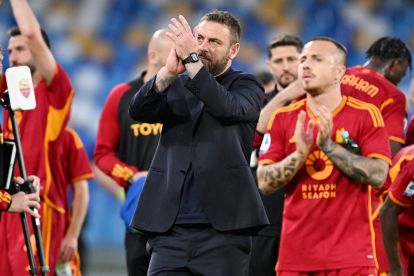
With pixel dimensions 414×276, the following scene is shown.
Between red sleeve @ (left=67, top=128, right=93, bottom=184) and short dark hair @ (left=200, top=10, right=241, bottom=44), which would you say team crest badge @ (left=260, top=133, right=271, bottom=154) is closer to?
short dark hair @ (left=200, top=10, right=241, bottom=44)

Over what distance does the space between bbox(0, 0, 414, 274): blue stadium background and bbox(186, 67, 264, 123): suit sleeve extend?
389 inches

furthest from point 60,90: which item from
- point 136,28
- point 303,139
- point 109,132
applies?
point 136,28

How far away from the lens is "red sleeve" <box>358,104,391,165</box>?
6.95m

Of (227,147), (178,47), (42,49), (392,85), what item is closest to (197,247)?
(227,147)

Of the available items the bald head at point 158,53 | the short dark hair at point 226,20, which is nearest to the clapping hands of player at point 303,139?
the short dark hair at point 226,20

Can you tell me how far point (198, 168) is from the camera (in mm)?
5891

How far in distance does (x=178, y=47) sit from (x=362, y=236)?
6.32 feet

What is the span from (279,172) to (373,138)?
64 cm

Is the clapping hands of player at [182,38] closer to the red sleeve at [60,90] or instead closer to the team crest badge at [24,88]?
the team crest badge at [24,88]

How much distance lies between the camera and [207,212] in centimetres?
583

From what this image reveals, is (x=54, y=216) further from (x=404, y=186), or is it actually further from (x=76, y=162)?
(x=404, y=186)

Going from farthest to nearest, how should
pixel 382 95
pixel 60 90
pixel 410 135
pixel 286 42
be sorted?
pixel 286 42, pixel 410 135, pixel 382 95, pixel 60 90

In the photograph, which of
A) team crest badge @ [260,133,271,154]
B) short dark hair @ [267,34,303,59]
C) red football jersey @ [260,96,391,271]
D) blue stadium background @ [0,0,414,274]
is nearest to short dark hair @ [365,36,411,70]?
short dark hair @ [267,34,303,59]

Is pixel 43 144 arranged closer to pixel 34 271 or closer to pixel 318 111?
pixel 34 271
